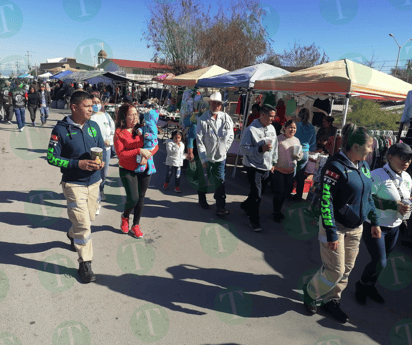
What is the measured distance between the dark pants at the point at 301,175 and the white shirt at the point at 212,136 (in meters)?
1.86

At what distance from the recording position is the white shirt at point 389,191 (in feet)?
10.3

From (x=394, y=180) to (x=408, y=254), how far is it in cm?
235

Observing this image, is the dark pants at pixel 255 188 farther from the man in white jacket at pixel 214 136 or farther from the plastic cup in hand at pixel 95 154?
the plastic cup in hand at pixel 95 154

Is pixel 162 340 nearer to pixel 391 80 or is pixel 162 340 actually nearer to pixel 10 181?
pixel 10 181

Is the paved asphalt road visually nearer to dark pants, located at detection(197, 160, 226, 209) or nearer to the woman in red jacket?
dark pants, located at detection(197, 160, 226, 209)

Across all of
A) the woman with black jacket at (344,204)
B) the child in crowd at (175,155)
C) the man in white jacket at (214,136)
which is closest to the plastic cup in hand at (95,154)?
the woman with black jacket at (344,204)

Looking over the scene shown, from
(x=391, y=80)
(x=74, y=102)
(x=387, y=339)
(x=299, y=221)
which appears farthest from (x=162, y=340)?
(x=391, y=80)

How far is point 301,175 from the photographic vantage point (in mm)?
6555

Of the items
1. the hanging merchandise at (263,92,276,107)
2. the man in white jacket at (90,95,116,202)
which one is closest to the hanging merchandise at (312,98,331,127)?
the hanging merchandise at (263,92,276,107)

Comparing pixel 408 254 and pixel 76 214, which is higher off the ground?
pixel 76 214

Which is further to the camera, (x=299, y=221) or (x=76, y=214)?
(x=299, y=221)

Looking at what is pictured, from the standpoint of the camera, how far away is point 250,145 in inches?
189

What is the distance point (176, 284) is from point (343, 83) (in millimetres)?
4195

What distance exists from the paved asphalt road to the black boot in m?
0.06
